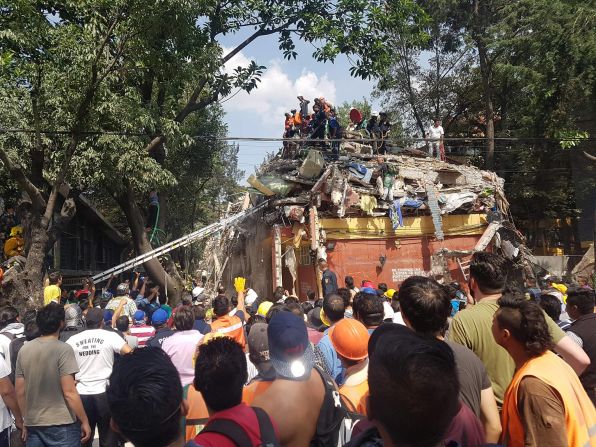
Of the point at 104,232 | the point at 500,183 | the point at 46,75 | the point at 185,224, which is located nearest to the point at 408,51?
the point at 500,183

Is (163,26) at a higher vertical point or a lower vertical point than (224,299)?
higher

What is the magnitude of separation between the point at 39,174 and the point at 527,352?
1099 cm

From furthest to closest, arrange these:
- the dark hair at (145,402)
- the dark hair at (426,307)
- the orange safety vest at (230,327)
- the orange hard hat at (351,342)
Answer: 1. the orange safety vest at (230,327)
2. the orange hard hat at (351,342)
3. the dark hair at (426,307)
4. the dark hair at (145,402)

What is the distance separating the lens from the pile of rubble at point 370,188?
50.3 ft

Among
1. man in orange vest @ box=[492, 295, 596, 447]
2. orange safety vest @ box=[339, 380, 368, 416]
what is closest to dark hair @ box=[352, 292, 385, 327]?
orange safety vest @ box=[339, 380, 368, 416]

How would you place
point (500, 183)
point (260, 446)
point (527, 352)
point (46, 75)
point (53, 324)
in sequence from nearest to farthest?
point (260, 446), point (527, 352), point (53, 324), point (46, 75), point (500, 183)

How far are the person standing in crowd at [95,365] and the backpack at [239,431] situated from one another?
3196 mm

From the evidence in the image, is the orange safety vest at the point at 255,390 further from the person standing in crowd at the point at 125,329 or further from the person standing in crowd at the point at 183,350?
the person standing in crowd at the point at 125,329

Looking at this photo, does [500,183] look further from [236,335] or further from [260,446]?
[260,446]

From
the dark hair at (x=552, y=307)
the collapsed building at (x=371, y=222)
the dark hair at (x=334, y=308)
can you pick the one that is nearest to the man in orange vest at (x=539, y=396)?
the dark hair at (x=334, y=308)

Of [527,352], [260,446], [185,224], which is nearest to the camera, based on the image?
[260,446]

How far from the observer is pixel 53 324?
4473 millimetres

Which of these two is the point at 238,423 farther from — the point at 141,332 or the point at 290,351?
the point at 141,332

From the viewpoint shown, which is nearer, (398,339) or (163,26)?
(398,339)
